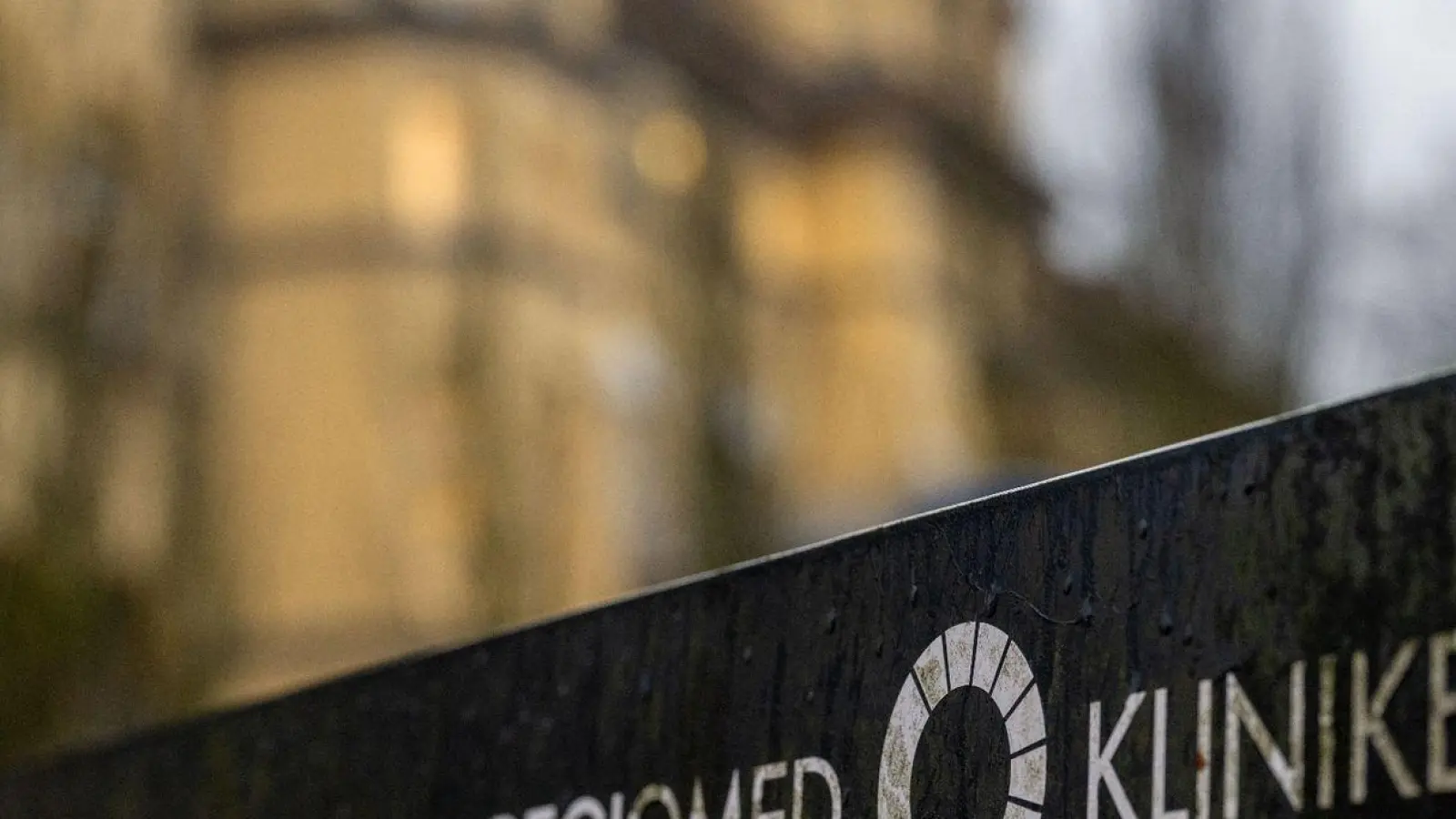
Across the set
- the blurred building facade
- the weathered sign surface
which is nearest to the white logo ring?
the weathered sign surface

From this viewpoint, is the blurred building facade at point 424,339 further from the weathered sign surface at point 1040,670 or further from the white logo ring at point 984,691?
the white logo ring at point 984,691

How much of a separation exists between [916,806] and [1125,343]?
880 inches

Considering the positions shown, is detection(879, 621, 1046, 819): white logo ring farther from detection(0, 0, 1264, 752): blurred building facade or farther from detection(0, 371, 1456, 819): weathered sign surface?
detection(0, 0, 1264, 752): blurred building facade

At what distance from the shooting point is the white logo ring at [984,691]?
2.46 metres

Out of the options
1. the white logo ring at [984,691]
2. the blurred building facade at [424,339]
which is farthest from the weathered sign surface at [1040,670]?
the blurred building facade at [424,339]

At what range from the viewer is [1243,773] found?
216 cm

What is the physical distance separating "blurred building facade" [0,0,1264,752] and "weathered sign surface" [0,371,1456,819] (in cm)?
1908

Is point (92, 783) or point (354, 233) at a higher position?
point (354, 233)

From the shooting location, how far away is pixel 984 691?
256 centimetres

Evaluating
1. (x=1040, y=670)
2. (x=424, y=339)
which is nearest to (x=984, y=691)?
(x=1040, y=670)

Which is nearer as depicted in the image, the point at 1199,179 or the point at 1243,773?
the point at 1243,773

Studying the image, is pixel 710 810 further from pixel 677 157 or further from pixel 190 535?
pixel 677 157

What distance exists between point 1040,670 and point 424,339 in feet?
91.3

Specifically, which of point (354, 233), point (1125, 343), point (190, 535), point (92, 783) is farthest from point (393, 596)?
point (92, 783)
